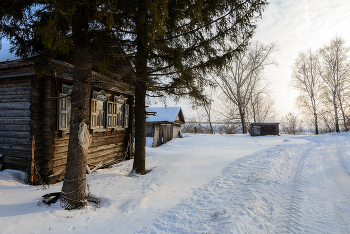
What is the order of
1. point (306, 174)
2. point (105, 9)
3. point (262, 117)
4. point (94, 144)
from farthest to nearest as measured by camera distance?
point (262, 117) < point (94, 144) < point (306, 174) < point (105, 9)

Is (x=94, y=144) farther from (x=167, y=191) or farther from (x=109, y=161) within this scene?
(x=167, y=191)

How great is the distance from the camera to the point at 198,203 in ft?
14.9

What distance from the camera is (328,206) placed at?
4195 millimetres

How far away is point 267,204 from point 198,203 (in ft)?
5.24

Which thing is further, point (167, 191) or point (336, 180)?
point (336, 180)

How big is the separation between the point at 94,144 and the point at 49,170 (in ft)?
Answer: 7.28

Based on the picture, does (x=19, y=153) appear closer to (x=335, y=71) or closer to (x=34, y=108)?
(x=34, y=108)

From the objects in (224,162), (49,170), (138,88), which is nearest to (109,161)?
(49,170)

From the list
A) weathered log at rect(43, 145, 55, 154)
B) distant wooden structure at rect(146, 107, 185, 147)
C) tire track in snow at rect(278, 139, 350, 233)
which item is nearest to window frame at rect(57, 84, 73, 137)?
weathered log at rect(43, 145, 55, 154)

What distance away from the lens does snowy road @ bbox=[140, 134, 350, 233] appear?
3.41 meters

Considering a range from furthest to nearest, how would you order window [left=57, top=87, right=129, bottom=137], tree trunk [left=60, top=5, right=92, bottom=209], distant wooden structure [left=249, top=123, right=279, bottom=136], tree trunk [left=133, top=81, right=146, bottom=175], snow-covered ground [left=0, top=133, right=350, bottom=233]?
distant wooden structure [left=249, top=123, right=279, bottom=136] → tree trunk [left=133, top=81, right=146, bottom=175] → window [left=57, top=87, right=129, bottom=137] → tree trunk [left=60, top=5, right=92, bottom=209] → snow-covered ground [left=0, top=133, right=350, bottom=233]

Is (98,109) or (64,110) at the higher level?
(98,109)

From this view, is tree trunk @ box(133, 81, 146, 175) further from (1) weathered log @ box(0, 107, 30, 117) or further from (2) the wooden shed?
(1) weathered log @ box(0, 107, 30, 117)

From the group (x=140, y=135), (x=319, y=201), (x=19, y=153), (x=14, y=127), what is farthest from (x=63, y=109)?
(x=319, y=201)
